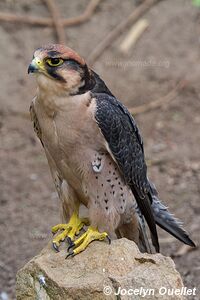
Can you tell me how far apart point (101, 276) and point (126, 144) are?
1.11m

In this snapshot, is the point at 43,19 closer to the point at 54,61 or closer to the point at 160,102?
the point at 160,102

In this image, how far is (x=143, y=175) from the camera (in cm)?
541

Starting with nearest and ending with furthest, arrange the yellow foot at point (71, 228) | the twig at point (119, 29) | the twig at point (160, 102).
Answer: the yellow foot at point (71, 228) < the twig at point (160, 102) < the twig at point (119, 29)

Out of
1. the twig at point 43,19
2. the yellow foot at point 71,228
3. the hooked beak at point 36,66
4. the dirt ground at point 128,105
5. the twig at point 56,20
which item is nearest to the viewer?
the hooked beak at point 36,66

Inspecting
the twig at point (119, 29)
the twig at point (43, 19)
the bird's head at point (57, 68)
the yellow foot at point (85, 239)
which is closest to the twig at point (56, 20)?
the twig at point (43, 19)

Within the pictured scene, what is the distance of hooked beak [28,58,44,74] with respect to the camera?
185 inches

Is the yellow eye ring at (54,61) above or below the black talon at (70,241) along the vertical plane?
above

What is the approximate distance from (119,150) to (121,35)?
5337 mm

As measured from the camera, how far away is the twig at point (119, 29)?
32.4 ft

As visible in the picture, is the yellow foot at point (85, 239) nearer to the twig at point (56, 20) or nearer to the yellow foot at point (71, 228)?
the yellow foot at point (71, 228)

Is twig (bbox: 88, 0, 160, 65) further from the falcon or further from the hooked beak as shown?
the hooked beak

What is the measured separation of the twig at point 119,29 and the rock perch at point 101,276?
5260mm

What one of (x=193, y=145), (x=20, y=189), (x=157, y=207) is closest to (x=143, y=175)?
(x=157, y=207)

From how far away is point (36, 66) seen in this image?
470cm
